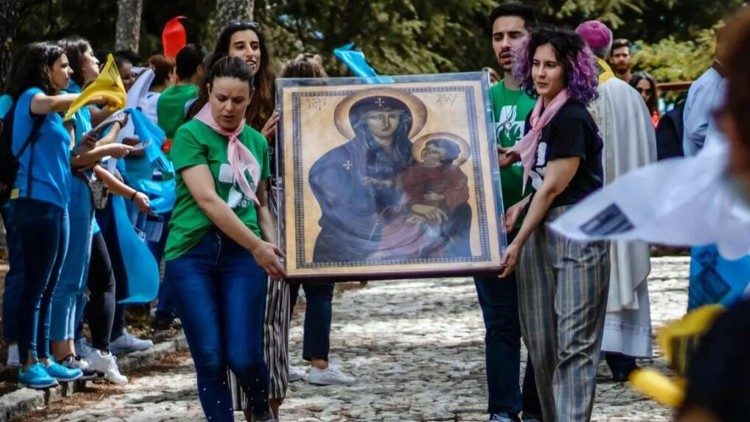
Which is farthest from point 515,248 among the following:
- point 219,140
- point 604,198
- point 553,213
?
point 604,198

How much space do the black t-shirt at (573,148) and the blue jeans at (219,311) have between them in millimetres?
1327

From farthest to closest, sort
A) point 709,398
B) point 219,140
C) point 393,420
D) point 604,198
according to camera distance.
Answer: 1. point 393,420
2. point 219,140
3. point 604,198
4. point 709,398

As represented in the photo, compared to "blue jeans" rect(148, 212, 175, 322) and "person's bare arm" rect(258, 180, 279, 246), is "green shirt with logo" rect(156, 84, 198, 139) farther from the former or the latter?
"person's bare arm" rect(258, 180, 279, 246)

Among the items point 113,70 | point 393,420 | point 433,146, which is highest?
point 113,70

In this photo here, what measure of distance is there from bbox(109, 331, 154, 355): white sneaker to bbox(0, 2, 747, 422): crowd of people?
1cm

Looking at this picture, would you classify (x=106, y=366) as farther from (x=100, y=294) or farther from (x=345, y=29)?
(x=345, y=29)

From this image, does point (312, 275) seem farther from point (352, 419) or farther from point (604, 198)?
point (604, 198)

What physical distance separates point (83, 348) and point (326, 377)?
1.48 metres

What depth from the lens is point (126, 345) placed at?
10.8 meters

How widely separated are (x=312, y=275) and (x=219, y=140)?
0.71m

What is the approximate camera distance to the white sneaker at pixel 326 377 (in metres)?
9.73

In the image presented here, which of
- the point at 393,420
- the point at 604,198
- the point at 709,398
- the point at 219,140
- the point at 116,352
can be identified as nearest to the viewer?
the point at 709,398

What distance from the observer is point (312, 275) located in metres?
7.04

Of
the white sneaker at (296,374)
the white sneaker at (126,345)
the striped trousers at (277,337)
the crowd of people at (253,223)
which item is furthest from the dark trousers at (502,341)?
the white sneaker at (126,345)
